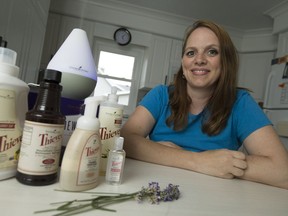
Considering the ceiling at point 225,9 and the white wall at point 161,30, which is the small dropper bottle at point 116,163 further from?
the white wall at point 161,30

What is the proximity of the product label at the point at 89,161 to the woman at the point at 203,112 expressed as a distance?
39cm

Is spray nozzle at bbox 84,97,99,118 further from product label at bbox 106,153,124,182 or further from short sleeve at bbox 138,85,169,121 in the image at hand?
short sleeve at bbox 138,85,169,121

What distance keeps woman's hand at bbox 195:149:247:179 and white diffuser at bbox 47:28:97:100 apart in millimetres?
411

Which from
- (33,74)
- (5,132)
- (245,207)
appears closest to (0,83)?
(5,132)

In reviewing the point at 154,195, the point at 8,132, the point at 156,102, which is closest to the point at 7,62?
the point at 8,132

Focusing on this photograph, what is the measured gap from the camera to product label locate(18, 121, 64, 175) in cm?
41

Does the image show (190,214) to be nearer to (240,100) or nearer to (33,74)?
(240,100)

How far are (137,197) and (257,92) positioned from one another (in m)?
3.89

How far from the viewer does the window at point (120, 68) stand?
3707 mm

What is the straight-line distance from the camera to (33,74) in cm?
266

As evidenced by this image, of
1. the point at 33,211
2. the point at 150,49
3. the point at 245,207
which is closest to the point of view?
the point at 33,211

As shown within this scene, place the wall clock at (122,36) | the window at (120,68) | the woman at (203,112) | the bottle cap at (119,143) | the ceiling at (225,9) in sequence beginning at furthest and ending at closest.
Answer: the window at (120,68) < the wall clock at (122,36) < the ceiling at (225,9) < the woman at (203,112) < the bottle cap at (119,143)

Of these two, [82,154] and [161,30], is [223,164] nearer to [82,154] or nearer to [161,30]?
[82,154]

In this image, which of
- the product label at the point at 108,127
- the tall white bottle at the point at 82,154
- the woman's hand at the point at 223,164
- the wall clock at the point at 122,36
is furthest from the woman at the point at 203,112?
the wall clock at the point at 122,36
